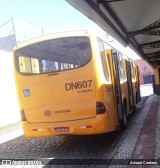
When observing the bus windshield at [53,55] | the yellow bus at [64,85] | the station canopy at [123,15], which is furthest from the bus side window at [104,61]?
the bus windshield at [53,55]

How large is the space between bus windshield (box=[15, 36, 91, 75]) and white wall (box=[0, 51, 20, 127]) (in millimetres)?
9054

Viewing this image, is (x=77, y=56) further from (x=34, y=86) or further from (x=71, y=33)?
(x=34, y=86)

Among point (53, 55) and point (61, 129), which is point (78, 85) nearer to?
point (53, 55)

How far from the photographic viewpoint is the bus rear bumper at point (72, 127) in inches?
301

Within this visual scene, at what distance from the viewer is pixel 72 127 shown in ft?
25.6

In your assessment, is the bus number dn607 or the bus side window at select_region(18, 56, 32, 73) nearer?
Answer: the bus number dn607

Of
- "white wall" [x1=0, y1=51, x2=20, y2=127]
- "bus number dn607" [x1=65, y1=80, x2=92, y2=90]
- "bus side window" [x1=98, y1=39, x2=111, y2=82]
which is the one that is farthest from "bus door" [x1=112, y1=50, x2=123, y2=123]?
"white wall" [x1=0, y1=51, x2=20, y2=127]

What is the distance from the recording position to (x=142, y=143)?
7859 mm

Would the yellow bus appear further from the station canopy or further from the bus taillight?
the station canopy

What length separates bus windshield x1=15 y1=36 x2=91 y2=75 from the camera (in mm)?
7945

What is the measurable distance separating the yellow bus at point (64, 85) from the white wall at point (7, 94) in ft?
29.6

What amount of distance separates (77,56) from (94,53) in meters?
0.45

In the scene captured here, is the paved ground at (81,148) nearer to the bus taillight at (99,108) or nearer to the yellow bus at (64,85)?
the yellow bus at (64,85)

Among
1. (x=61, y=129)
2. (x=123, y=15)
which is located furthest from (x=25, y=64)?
(x=123, y=15)
